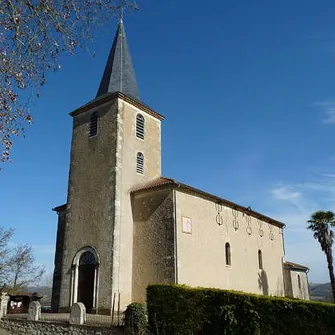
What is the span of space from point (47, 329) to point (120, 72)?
1600 centimetres

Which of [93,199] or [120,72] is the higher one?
[120,72]

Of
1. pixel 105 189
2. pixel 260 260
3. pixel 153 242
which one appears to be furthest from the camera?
pixel 260 260

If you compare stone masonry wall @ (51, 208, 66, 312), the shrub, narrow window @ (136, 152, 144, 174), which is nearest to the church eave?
narrow window @ (136, 152, 144, 174)

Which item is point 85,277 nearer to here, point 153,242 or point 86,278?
point 86,278

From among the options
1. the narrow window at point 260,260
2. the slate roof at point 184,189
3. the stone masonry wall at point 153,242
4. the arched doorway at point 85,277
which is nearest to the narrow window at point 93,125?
the slate roof at point 184,189

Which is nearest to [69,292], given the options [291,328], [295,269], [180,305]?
[180,305]

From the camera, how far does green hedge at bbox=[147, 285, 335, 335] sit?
11.1m

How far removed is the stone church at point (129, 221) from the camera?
19.0 m

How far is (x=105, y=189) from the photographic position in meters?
20.7

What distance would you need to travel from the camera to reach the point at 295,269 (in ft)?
102

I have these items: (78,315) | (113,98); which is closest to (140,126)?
(113,98)

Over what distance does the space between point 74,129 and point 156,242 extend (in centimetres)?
956

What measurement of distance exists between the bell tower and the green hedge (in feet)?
15.6

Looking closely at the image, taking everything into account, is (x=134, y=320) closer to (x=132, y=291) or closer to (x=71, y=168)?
(x=132, y=291)
